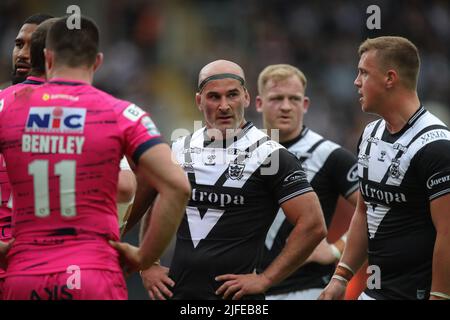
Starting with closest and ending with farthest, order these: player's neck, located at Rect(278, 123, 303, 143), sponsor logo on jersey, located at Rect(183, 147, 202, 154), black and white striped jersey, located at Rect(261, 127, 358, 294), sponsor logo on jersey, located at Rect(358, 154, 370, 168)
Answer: sponsor logo on jersey, located at Rect(183, 147, 202, 154)
sponsor logo on jersey, located at Rect(358, 154, 370, 168)
black and white striped jersey, located at Rect(261, 127, 358, 294)
player's neck, located at Rect(278, 123, 303, 143)

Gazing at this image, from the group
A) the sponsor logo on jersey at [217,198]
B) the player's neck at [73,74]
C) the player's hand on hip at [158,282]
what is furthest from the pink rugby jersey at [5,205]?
the sponsor logo on jersey at [217,198]

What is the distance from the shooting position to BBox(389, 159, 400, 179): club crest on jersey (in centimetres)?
603

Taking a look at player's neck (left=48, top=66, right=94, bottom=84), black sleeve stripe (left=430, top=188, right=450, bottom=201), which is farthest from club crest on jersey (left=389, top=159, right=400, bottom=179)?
player's neck (left=48, top=66, right=94, bottom=84)

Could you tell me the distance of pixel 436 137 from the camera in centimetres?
586

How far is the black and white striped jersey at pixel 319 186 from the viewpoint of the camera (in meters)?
7.59

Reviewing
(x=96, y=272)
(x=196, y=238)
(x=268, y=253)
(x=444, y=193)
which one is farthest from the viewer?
(x=268, y=253)

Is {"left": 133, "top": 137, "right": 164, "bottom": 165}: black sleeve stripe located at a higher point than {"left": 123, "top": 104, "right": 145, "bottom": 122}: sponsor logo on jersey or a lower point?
lower

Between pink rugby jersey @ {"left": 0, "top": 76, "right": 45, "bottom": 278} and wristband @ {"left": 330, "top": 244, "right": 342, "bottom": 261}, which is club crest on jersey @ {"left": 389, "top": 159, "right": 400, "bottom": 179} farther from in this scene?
pink rugby jersey @ {"left": 0, "top": 76, "right": 45, "bottom": 278}

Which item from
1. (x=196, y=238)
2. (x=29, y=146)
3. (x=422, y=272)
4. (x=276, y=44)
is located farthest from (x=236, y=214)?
(x=276, y=44)

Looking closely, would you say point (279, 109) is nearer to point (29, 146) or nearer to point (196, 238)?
point (196, 238)

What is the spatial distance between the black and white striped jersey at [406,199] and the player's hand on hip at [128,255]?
2.10 metres

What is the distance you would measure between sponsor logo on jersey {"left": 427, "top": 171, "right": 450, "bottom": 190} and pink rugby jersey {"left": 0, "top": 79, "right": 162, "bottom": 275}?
2.04m

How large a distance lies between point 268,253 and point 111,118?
314 cm

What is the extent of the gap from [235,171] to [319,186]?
189 cm
